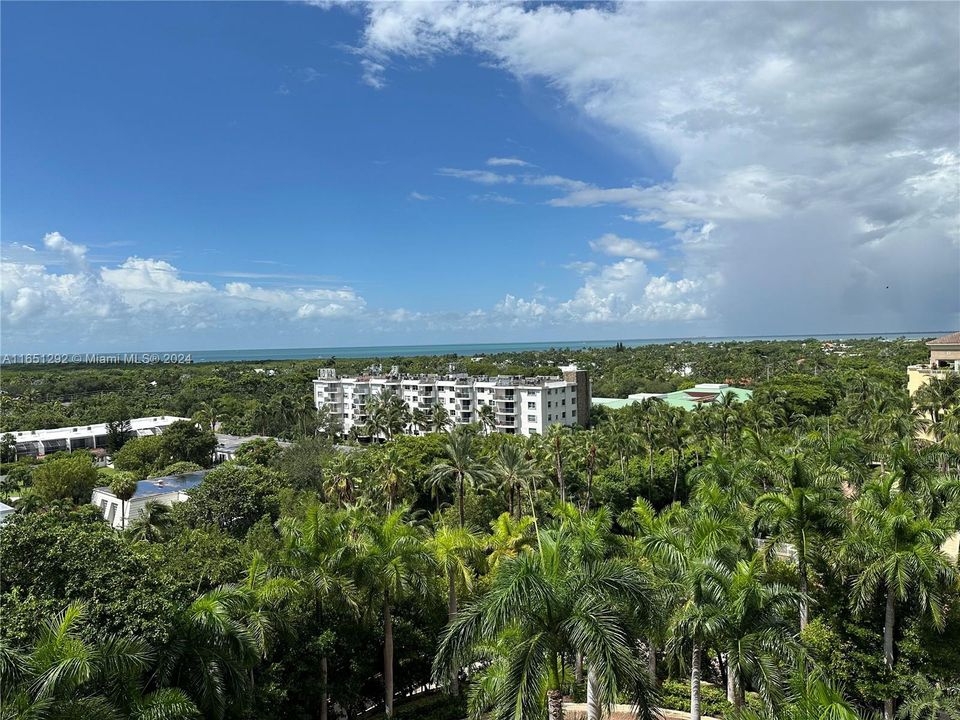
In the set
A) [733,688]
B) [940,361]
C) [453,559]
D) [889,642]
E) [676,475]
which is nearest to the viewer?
[733,688]

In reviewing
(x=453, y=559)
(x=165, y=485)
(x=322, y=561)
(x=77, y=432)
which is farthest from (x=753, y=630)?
(x=77, y=432)

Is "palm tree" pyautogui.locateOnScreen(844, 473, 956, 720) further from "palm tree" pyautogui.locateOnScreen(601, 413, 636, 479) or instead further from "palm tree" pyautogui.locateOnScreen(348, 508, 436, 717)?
Answer: "palm tree" pyautogui.locateOnScreen(601, 413, 636, 479)

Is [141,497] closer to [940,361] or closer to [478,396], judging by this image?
[478,396]

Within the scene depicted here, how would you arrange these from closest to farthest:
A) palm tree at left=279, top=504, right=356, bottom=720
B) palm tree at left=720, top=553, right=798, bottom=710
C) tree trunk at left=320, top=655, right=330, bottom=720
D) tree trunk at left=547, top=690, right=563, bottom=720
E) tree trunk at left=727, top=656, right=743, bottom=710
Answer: tree trunk at left=547, top=690, right=563, bottom=720, palm tree at left=720, top=553, right=798, bottom=710, tree trunk at left=727, top=656, right=743, bottom=710, palm tree at left=279, top=504, right=356, bottom=720, tree trunk at left=320, top=655, right=330, bottom=720

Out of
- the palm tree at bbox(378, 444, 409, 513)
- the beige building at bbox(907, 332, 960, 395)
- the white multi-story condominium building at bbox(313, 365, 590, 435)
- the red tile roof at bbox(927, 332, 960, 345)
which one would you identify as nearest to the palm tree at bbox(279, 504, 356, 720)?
the palm tree at bbox(378, 444, 409, 513)

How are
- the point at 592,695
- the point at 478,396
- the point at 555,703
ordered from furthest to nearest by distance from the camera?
the point at 478,396 < the point at 555,703 < the point at 592,695
